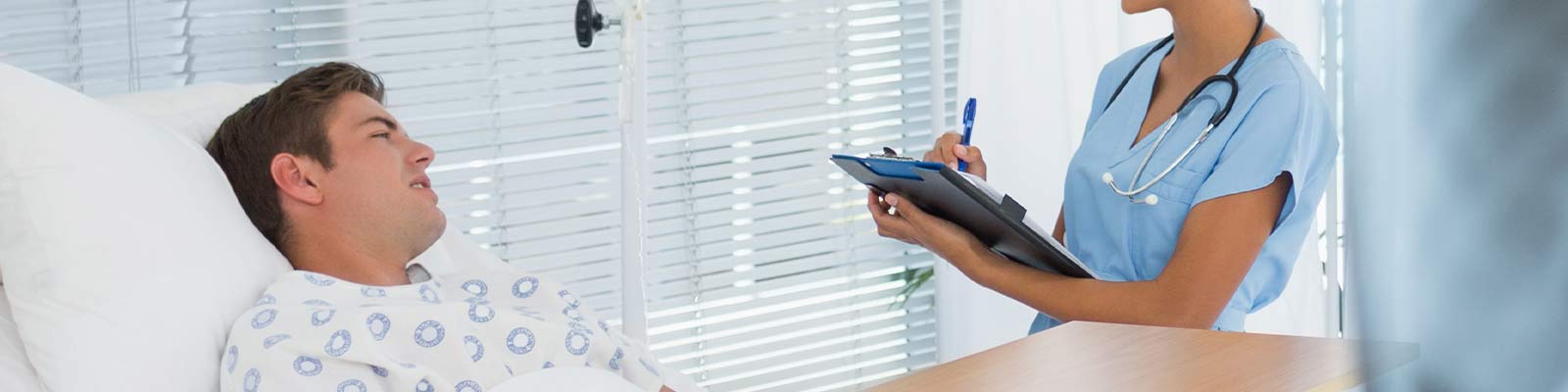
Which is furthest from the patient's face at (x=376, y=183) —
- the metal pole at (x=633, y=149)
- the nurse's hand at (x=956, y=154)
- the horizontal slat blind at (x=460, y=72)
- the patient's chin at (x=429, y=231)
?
the horizontal slat blind at (x=460, y=72)

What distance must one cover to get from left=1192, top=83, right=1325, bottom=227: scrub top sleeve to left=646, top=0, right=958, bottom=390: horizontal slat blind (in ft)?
4.32

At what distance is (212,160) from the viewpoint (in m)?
1.63

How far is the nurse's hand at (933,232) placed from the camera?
5.66 feet

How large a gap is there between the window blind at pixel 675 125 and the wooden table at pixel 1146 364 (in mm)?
1559

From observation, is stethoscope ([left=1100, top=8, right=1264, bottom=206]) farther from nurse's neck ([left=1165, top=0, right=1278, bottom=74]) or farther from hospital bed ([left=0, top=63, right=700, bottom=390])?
hospital bed ([left=0, top=63, right=700, bottom=390])

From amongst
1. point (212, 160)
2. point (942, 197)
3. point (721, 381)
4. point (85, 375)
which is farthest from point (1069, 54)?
point (85, 375)

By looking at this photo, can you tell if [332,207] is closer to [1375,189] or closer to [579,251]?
[579,251]

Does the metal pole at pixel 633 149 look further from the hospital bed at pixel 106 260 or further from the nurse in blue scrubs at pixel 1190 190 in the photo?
the hospital bed at pixel 106 260

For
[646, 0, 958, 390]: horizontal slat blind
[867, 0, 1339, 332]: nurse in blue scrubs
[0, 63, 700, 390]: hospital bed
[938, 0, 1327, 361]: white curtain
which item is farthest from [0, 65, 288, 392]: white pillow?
[938, 0, 1327, 361]: white curtain

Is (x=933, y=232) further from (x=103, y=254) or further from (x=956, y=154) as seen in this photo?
(x=103, y=254)

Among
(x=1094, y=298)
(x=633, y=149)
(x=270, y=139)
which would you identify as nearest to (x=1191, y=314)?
(x=1094, y=298)

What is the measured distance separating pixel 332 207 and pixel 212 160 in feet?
0.51

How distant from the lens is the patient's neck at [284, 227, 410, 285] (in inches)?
64.3

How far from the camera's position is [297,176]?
163 centimetres
